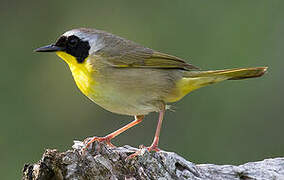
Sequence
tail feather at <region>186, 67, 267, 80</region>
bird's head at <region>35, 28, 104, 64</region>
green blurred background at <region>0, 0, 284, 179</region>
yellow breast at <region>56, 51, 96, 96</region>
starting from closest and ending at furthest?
yellow breast at <region>56, 51, 96, 96</region>
tail feather at <region>186, 67, 267, 80</region>
bird's head at <region>35, 28, 104, 64</region>
green blurred background at <region>0, 0, 284, 179</region>

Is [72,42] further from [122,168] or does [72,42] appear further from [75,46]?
[122,168]

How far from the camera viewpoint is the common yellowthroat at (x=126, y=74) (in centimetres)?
546

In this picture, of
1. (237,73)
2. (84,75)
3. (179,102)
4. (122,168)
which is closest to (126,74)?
(84,75)

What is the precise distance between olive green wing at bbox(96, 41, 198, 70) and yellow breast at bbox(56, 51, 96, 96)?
23 cm

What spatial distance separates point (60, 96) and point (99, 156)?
185 inches

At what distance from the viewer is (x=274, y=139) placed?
7.98 metres

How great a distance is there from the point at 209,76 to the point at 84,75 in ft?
4.30

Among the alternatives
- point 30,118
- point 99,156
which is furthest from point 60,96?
point 99,156

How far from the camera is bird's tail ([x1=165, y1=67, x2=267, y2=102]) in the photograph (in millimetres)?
5641

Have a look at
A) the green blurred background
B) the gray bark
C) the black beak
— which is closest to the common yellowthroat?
the black beak

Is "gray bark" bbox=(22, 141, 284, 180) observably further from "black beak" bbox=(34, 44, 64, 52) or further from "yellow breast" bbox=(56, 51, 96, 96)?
"black beak" bbox=(34, 44, 64, 52)

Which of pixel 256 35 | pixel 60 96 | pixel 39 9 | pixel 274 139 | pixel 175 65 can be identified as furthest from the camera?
pixel 39 9

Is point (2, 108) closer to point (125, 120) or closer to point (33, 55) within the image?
point (33, 55)

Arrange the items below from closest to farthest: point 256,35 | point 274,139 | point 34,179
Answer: point 34,179 → point 274,139 → point 256,35
